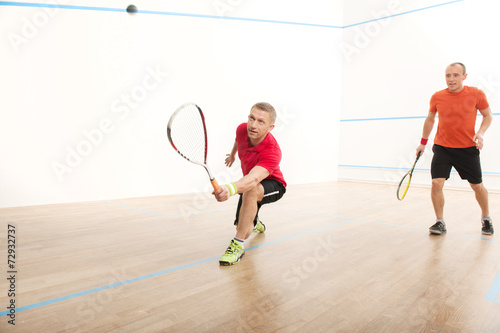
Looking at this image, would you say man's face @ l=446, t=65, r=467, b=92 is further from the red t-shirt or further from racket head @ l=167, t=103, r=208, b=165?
racket head @ l=167, t=103, r=208, b=165

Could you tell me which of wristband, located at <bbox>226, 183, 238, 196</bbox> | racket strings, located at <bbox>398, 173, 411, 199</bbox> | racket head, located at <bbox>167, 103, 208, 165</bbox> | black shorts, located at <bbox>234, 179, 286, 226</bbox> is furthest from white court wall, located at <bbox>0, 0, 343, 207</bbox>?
wristband, located at <bbox>226, 183, 238, 196</bbox>

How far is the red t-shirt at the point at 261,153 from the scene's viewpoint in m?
1.84

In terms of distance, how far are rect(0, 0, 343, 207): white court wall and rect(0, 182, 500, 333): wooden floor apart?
Result: 733 millimetres

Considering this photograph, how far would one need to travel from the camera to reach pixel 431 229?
7.98 ft

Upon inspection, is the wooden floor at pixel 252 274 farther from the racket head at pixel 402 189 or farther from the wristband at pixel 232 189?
the wristband at pixel 232 189

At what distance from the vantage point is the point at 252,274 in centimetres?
162

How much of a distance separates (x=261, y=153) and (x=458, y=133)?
137 centimetres

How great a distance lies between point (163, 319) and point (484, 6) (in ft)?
18.1

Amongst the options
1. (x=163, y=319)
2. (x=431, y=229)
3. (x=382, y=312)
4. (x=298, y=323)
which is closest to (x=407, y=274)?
(x=382, y=312)

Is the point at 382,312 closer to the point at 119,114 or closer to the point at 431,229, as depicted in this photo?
the point at 431,229

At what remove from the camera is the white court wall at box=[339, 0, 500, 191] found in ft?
15.5

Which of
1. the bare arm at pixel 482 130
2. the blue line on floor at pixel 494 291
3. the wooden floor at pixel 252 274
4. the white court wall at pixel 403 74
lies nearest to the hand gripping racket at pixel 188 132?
the wooden floor at pixel 252 274

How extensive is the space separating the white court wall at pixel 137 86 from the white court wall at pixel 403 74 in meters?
0.79

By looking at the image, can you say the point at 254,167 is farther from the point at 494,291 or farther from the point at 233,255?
the point at 494,291
